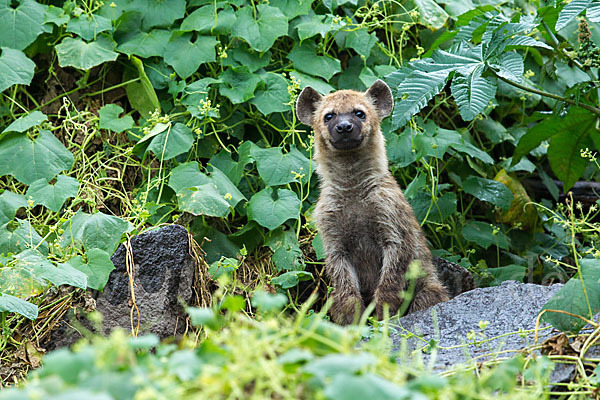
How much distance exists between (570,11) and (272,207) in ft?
8.97

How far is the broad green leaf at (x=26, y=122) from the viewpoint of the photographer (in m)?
5.79

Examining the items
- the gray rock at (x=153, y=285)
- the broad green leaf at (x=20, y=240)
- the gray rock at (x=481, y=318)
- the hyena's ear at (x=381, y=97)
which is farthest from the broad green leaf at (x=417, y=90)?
the broad green leaf at (x=20, y=240)

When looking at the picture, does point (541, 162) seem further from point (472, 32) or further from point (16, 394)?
point (16, 394)

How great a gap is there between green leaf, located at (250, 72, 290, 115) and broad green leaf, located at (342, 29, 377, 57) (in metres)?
0.80

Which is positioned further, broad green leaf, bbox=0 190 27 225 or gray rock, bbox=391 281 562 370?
broad green leaf, bbox=0 190 27 225

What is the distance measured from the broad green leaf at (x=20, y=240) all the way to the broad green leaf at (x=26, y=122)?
101cm

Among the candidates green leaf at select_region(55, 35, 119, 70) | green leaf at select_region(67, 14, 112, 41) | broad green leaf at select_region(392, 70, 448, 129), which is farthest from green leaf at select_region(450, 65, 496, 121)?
green leaf at select_region(67, 14, 112, 41)

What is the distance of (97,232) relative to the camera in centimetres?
492

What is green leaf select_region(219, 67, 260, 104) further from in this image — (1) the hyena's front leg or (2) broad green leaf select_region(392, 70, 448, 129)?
(2) broad green leaf select_region(392, 70, 448, 129)

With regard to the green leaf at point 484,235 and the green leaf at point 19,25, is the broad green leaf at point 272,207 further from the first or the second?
the green leaf at point 19,25

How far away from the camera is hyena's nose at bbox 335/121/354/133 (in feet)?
17.6

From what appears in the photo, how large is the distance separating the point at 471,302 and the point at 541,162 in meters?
Answer: 3.33

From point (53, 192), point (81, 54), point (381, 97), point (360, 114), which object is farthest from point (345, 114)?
point (81, 54)

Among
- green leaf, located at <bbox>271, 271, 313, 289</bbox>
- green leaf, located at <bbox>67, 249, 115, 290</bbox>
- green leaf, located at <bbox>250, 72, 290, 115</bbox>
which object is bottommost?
green leaf, located at <bbox>271, 271, 313, 289</bbox>
